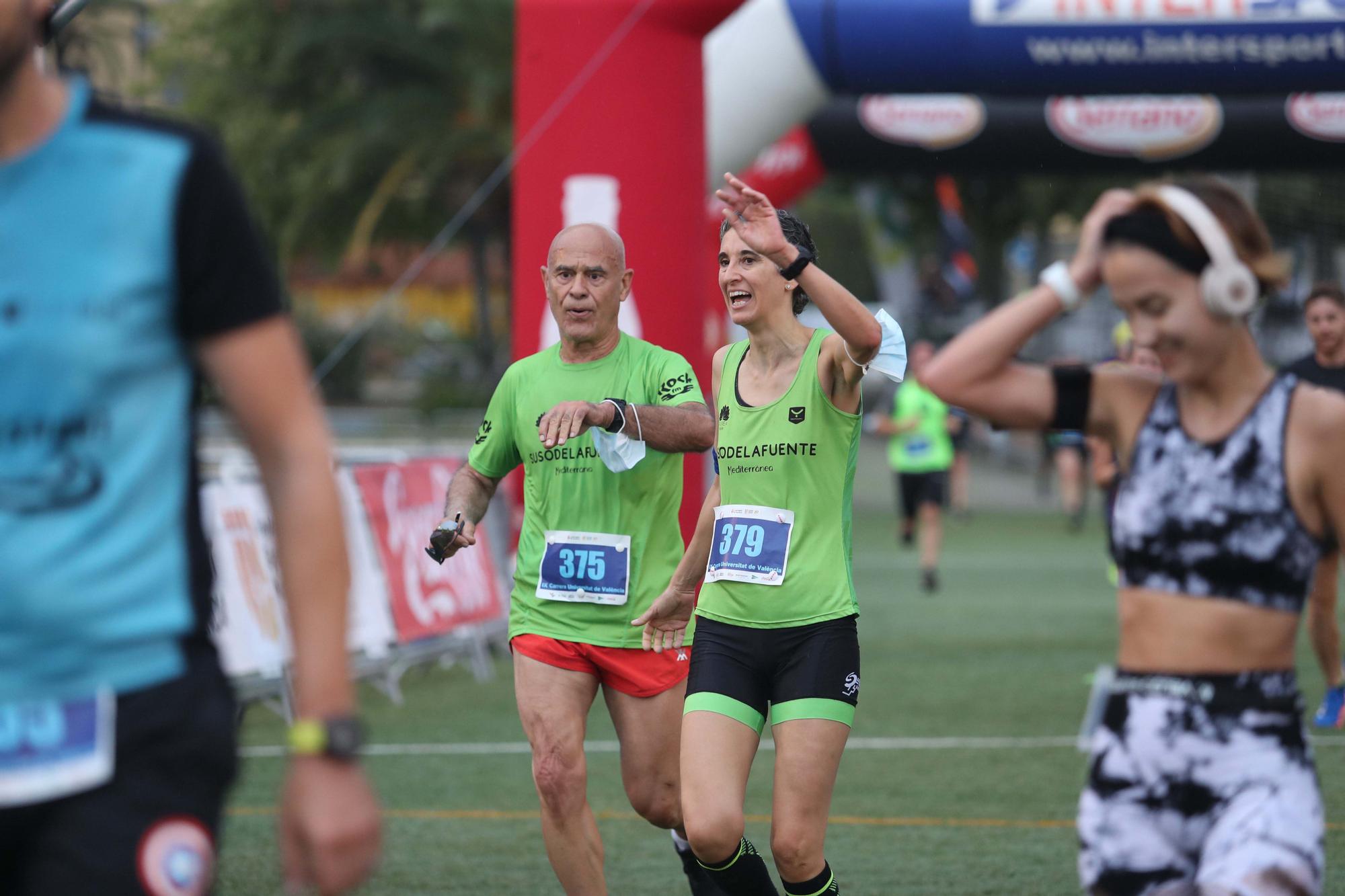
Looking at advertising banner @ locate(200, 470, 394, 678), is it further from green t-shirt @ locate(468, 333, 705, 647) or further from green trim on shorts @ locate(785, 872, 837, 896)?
green trim on shorts @ locate(785, 872, 837, 896)

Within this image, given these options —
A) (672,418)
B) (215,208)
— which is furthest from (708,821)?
(215,208)

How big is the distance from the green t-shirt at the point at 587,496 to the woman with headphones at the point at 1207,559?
2256mm

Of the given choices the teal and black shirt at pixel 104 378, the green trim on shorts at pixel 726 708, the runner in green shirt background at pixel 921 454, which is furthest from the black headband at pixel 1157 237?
the runner in green shirt background at pixel 921 454

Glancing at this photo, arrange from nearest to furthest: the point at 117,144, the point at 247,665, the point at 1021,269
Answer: the point at 117,144 → the point at 247,665 → the point at 1021,269

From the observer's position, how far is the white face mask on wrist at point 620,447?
507 cm

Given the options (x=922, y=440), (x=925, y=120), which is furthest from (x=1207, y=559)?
(x=922, y=440)

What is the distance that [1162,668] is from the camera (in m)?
3.12

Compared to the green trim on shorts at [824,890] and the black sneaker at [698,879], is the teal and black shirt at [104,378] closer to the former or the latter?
the green trim on shorts at [824,890]

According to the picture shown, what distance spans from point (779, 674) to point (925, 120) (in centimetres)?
1083

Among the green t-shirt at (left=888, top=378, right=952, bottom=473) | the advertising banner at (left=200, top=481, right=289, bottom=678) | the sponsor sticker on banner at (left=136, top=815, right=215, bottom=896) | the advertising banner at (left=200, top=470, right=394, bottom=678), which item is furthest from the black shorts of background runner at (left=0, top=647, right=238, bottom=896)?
the green t-shirt at (left=888, top=378, right=952, bottom=473)

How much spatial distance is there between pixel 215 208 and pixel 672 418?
9.46 feet

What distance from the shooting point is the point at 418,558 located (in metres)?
11.3

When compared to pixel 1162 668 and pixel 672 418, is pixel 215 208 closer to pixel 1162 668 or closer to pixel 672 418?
pixel 1162 668

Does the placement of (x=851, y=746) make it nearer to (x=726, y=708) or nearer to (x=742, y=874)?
(x=742, y=874)
